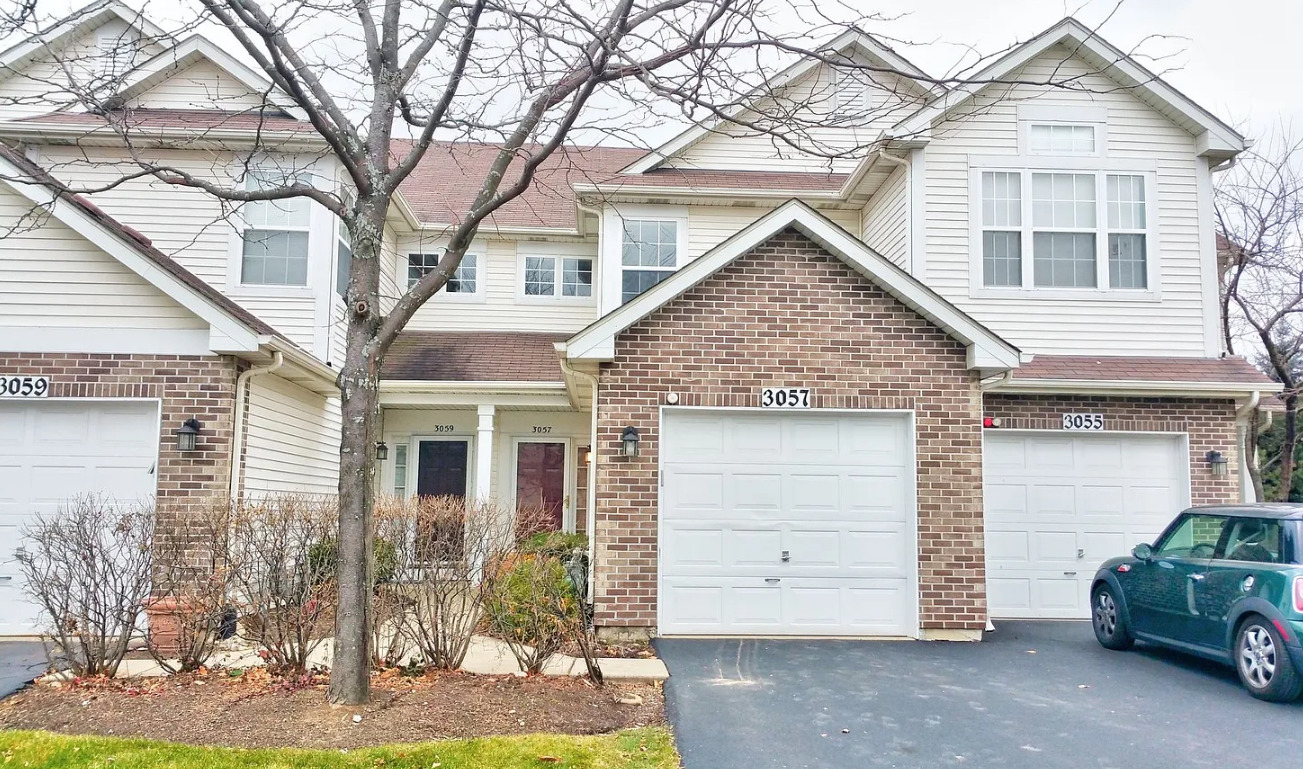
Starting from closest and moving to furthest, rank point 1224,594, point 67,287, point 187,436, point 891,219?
point 1224,594
point 187,436
point 67,287
point 891,219

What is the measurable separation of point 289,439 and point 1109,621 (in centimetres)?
987

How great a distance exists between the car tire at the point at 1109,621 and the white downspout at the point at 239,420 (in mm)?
9189

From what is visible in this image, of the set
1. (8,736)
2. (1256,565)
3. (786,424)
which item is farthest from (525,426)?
(1256,565)

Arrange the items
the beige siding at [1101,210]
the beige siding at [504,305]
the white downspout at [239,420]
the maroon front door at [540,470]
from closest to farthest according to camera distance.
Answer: the white downspout at [239,420] < the beige siding at [1101,210] < the maroon front door at [540,470] < the beige siding at [504,305]

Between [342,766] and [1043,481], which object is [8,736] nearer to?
[342,766]

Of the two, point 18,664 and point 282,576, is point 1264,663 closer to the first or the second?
point 282,576

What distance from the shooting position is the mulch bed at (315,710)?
5.52 m

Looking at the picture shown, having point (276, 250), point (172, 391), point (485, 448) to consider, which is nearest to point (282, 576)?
point (172, 391)

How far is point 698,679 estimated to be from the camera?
717cm

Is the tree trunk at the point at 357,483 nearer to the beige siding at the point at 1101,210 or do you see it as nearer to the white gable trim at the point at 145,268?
the white gable trim at the point at 145,268

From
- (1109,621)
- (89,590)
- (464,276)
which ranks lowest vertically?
(1109,621)

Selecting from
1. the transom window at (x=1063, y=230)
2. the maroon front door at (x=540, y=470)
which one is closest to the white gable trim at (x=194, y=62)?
the maroon front door at (x=540, y=470)

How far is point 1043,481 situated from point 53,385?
37.4 ft

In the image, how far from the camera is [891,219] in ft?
39.9
